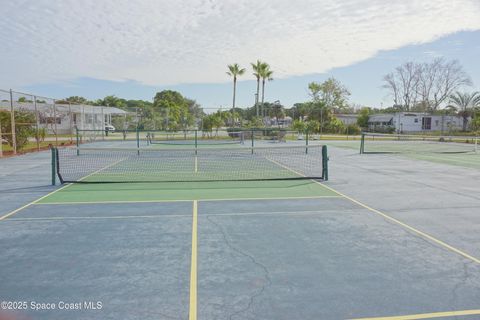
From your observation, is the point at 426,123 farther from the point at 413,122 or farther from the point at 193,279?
the point at 193,279

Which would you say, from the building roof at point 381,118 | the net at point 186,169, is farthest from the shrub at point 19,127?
the building roof at point 381,118

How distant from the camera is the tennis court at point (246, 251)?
432cm

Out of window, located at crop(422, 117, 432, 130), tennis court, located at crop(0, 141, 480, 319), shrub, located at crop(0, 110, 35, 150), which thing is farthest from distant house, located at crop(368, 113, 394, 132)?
shrub, located at crop(0, 110, 35, 150)

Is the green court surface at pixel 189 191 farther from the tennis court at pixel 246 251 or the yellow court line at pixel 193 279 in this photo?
the yellow court line at pixel 193 279

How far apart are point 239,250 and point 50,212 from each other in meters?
5.10

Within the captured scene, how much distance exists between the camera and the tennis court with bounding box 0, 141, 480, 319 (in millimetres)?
4324

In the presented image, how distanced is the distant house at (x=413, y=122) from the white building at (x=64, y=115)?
135 ft

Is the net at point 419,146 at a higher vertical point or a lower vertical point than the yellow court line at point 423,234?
higher

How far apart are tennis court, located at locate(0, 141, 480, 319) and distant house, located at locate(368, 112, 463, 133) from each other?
49.7m

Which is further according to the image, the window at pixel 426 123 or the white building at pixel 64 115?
the window at pixel 426 123

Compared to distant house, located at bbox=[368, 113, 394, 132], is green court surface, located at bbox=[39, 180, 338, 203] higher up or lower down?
lower down

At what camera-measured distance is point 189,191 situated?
10984 mm

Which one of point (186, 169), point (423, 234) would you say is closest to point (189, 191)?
point (186, 169)

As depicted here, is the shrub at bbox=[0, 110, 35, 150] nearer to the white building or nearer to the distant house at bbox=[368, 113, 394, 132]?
the white building
